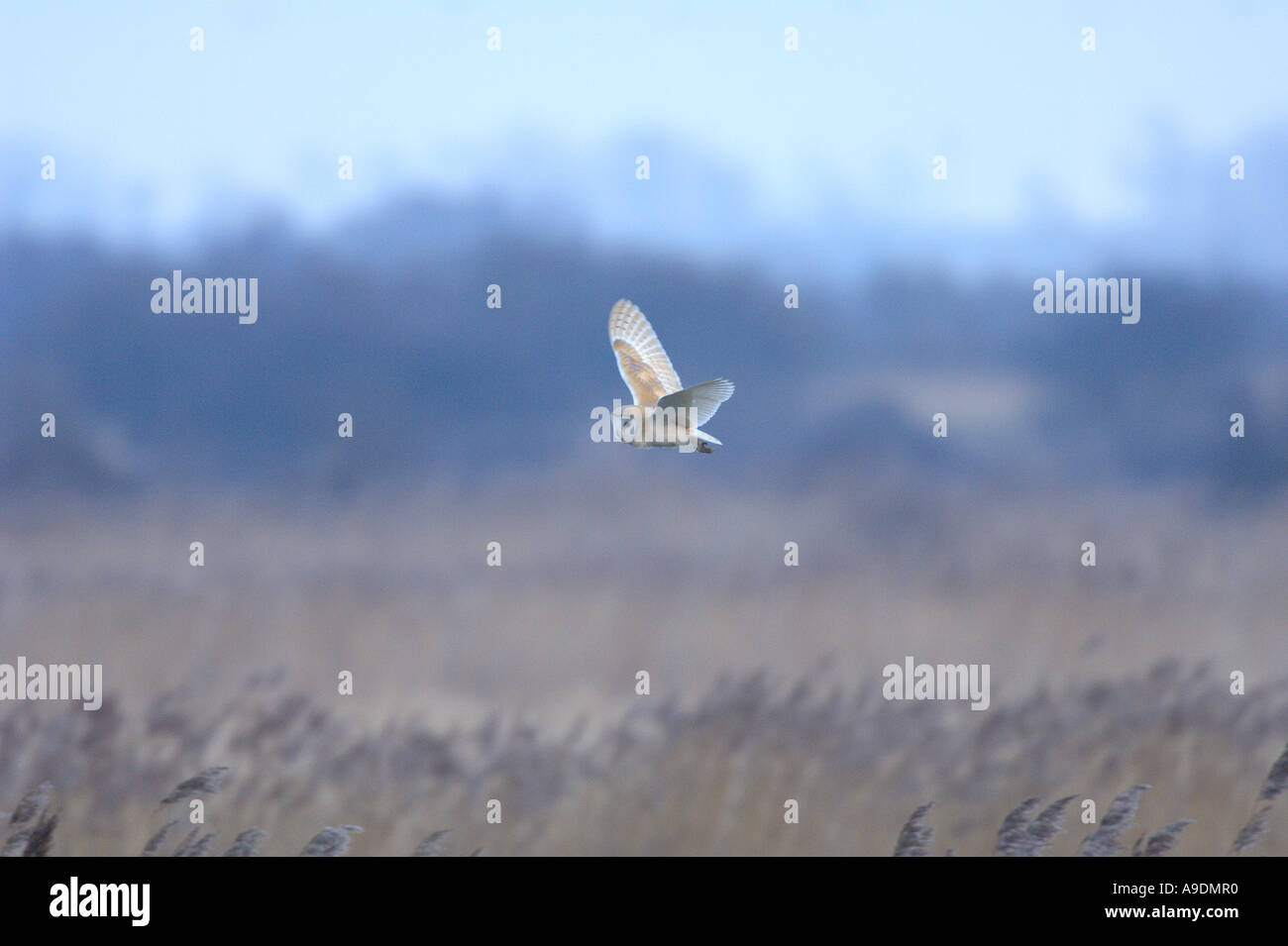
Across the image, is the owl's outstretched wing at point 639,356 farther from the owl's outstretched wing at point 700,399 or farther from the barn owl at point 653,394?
the owl's outstretched wing at point 700,399

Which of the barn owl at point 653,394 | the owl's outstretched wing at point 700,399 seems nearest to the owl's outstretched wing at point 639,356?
the barn owl at point 653,394

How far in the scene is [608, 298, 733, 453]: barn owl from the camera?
21656mm

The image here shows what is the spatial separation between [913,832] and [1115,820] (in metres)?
7.64

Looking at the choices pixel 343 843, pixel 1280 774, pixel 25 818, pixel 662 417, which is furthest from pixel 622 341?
pixel 1280 774

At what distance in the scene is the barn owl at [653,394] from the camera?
71.1ft

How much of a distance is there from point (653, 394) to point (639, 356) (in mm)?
1367

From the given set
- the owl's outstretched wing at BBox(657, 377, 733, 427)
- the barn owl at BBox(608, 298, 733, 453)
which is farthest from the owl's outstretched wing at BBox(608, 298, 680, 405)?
the owl's outstretched wing at BBox(657, 377, 733, 427)

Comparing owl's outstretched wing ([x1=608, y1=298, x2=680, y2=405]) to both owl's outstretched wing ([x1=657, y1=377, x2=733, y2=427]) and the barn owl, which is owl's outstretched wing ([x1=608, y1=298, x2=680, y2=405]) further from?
owl's outstretched wing ([x1=657, y1=377, x2=733, y2=427])

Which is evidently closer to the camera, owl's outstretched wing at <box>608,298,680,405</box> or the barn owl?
the barn owl

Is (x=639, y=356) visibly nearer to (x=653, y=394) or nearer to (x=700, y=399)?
(x=653, y=394)

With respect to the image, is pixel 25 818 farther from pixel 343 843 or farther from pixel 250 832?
pixel 343 843

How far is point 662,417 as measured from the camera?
22328 mm

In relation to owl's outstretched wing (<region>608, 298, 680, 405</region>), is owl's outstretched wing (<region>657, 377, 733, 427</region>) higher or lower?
lower
